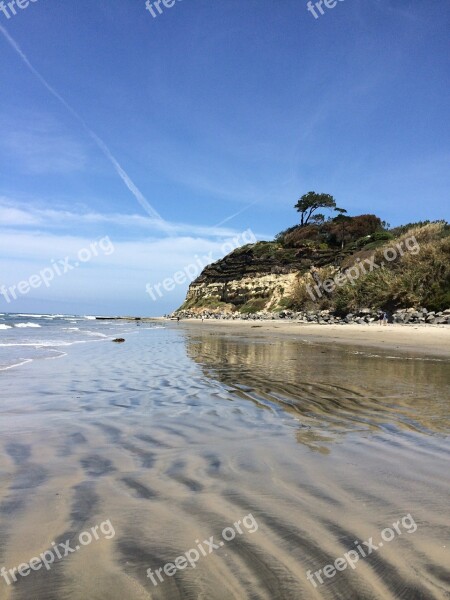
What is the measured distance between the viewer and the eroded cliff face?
171 ft

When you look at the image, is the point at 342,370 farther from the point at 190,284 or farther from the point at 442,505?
the point at 190,284

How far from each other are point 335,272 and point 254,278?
16.1 meters

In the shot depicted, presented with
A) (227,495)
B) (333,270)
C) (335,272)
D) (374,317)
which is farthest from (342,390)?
(333,270)

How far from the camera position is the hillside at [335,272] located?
27.3 m

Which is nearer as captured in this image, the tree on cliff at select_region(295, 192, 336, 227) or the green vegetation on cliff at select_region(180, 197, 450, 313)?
the green vegetation on cliff at select_region(180, 197, 450, 313)

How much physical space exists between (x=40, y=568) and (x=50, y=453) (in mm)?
1704

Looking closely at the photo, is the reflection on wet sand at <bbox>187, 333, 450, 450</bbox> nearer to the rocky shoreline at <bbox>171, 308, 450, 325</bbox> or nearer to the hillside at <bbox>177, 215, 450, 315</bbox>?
the rocky shoreline at <bbox>171, 308, 450, 325</bbox>

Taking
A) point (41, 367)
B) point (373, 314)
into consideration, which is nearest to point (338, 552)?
point (41, 367)

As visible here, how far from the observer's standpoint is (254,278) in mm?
57188

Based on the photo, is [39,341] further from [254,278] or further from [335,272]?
[254,278]

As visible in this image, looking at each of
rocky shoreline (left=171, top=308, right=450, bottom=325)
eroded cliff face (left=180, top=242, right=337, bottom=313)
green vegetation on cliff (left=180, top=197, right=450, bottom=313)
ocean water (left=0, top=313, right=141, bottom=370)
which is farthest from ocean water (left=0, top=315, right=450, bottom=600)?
eroded cliff face (left=180, top=242, right=337, bottom=313)

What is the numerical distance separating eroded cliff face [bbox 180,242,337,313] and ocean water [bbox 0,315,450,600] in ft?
145

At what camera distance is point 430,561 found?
1.84 meters

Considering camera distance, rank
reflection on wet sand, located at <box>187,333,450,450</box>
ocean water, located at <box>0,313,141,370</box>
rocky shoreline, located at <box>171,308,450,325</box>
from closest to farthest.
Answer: reflection on wet sand, located at <box>187,333,450,450</box>, ocean water, located at <box>0,313,141,370</box>, rocky shoreline, located at <box>171,308,450,325</box>
